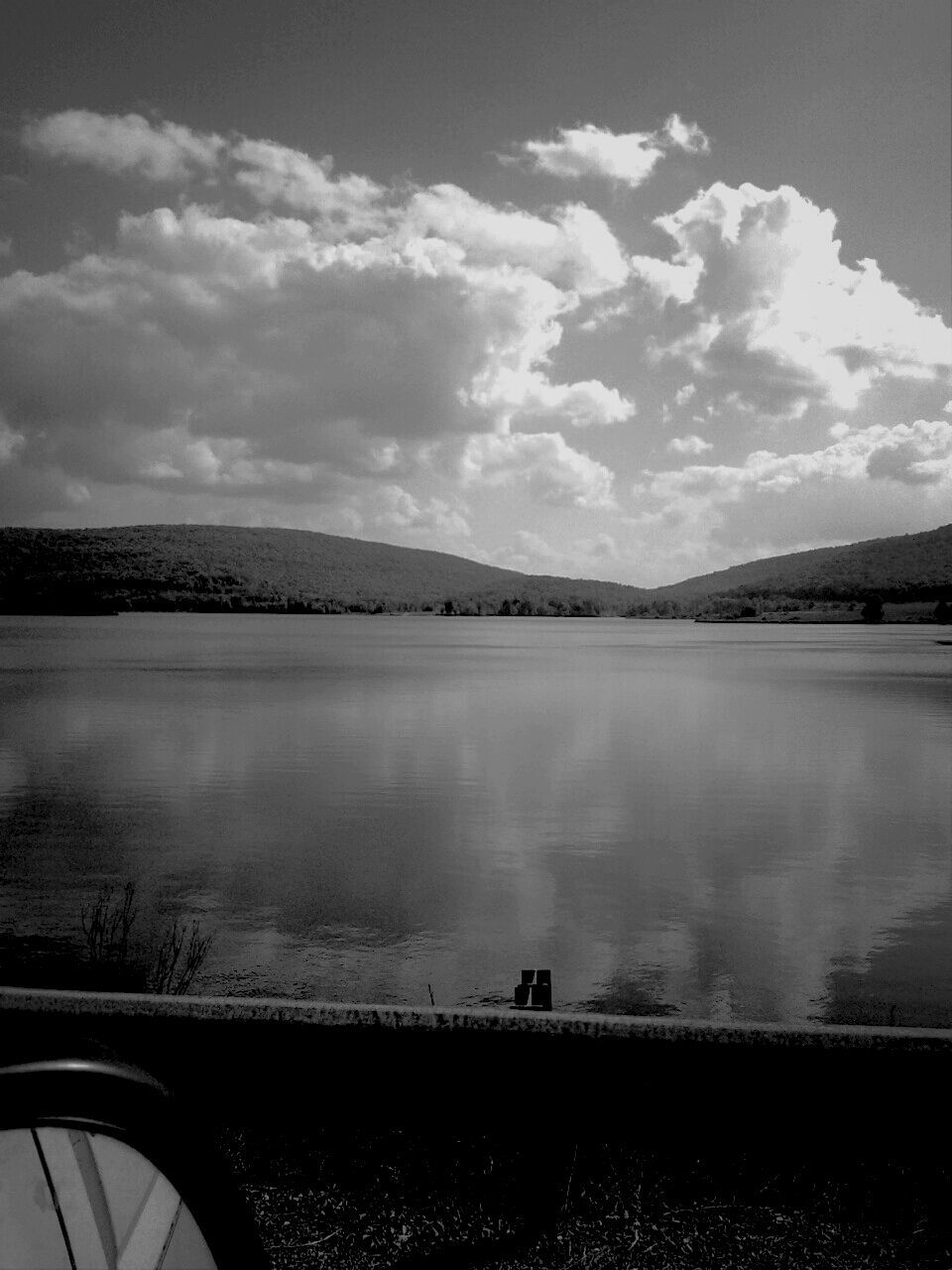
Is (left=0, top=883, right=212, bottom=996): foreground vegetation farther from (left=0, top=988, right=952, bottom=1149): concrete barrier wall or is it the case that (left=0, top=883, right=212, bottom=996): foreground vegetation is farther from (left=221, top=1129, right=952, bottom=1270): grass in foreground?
(left=221, top=1129, right=952, bottom=1270): grass in foreground

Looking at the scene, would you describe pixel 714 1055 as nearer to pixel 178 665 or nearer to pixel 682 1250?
pixel 682 1250

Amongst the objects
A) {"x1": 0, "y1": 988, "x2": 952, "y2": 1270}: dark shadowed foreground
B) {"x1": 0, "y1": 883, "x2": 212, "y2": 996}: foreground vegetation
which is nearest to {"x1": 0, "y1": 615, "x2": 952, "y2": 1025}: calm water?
{"x1": 0, "y1": 883, "x2": 212, "y2": 996}: foreground vegetation

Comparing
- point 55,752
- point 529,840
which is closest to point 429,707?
point 55,752

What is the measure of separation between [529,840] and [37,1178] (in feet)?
51.0

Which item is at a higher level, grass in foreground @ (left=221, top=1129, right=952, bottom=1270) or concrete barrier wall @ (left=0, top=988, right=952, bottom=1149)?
concrete barrier wall @ (left=0, top=988, right=952, bottom=1149)

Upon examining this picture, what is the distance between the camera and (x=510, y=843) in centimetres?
1598

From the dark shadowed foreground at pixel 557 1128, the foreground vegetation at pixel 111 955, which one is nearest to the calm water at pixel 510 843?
the foreground vegetation at pixel 111 955

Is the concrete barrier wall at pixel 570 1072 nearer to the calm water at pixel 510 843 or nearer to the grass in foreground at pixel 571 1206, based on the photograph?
the grass in foreground at pixel 571 1206

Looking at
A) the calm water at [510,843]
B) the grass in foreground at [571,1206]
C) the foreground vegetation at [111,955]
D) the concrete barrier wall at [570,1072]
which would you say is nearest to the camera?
the grass in foreground at [571,1206]

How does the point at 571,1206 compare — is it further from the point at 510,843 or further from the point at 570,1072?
the point at 510,843

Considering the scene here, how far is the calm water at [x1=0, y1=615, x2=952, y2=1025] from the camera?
9922 millimetres

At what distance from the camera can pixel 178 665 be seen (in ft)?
185

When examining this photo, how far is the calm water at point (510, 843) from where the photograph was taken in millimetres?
9922

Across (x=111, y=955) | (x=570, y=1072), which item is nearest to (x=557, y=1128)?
(x=570, y=1072)
